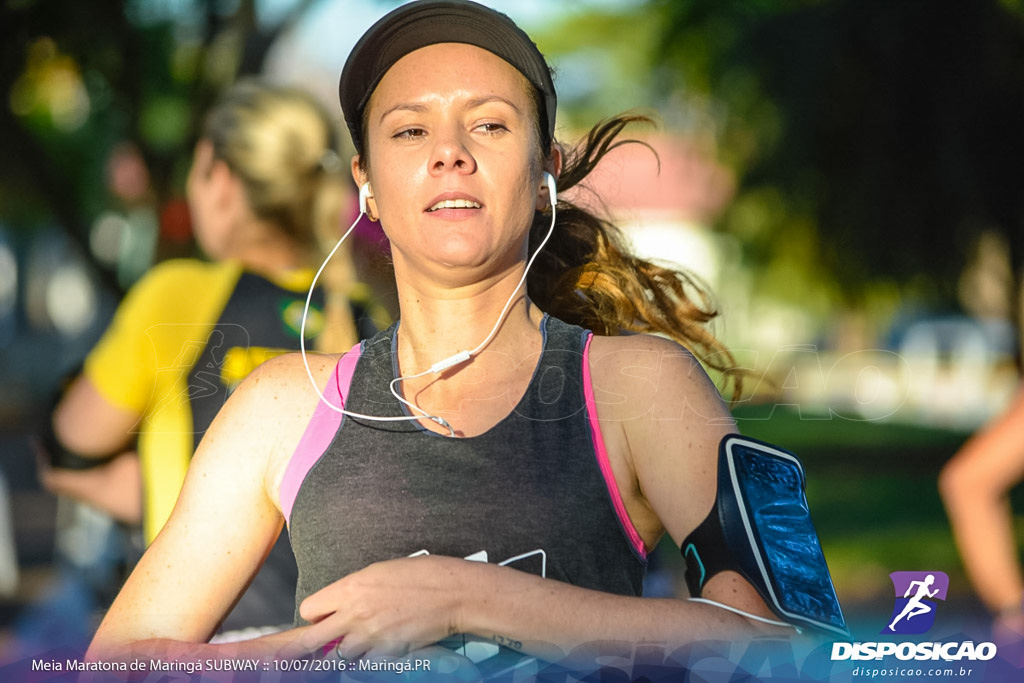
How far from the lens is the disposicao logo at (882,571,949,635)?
1.60m

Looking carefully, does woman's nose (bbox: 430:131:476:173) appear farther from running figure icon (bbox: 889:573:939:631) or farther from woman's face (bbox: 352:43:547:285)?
running figure icon (bbox: 889:573:939:631)

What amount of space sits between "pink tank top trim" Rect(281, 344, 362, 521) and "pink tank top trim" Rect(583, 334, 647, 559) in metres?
0.35

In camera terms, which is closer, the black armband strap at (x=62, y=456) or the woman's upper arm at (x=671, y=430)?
the woman's upper arm at (x=671, y=430)

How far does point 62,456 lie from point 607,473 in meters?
1.65

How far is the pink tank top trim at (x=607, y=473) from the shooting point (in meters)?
1.47

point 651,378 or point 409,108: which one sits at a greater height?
point 409,108

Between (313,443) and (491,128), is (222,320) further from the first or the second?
(491,128)

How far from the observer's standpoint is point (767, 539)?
4.51ft

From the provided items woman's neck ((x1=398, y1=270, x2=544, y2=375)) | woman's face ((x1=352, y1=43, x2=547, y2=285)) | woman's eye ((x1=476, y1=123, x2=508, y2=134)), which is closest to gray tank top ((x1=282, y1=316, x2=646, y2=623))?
woman's neck ((x1=398, y1=270, x2=544, y2=375))

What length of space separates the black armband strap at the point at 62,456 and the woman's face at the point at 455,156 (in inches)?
52.2

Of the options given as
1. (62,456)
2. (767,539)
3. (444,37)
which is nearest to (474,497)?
(767,539)

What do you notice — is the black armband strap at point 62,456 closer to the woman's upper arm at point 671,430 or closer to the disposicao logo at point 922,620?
the woman's upper arm at point 671,430

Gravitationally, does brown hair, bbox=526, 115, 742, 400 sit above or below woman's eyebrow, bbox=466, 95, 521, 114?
below

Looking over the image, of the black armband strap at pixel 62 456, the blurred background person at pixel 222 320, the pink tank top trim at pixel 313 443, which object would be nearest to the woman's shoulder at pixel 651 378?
the pink tank top trim at pixel 313 443
